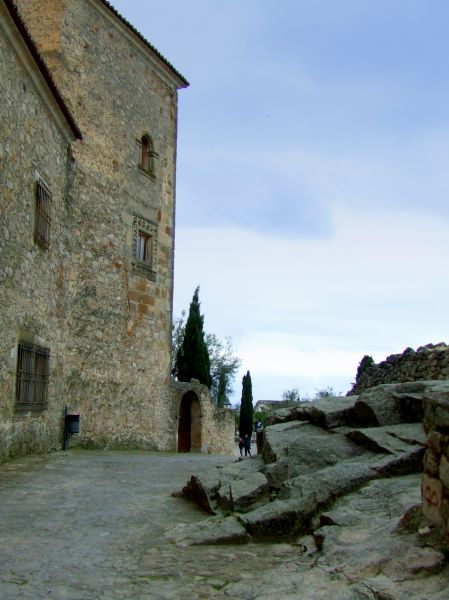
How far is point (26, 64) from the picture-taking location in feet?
29.8

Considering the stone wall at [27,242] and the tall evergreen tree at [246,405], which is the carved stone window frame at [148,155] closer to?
the stone wall at [27,242]

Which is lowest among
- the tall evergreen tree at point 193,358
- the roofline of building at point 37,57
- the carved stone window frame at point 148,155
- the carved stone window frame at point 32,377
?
the carved stone window frame at point 32,377

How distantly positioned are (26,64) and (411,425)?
23.0ft

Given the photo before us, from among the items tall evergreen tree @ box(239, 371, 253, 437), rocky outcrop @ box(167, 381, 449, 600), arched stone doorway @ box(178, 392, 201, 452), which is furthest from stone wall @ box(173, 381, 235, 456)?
tall evergreen tree @ box(239, 371, 253, 437)

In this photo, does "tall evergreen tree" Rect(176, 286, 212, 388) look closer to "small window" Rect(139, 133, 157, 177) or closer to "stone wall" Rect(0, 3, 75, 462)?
"small window" Rect(139, 133, 157, 177)

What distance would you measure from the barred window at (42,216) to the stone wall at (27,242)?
0.47 feet

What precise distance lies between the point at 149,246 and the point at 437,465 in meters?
12.0

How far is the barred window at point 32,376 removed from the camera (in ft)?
30.5

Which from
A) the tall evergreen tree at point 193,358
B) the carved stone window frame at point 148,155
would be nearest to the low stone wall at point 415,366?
the carved stone window frame at point 148,155

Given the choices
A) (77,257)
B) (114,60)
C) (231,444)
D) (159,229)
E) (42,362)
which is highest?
(114,60)

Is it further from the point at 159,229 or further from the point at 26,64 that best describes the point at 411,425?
the point at 159,229

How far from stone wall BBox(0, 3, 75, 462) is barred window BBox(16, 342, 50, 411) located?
0.14 meters

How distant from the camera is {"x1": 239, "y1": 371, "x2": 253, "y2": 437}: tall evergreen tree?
3381 cm

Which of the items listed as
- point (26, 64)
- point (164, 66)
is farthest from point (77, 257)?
point (164, 66)
